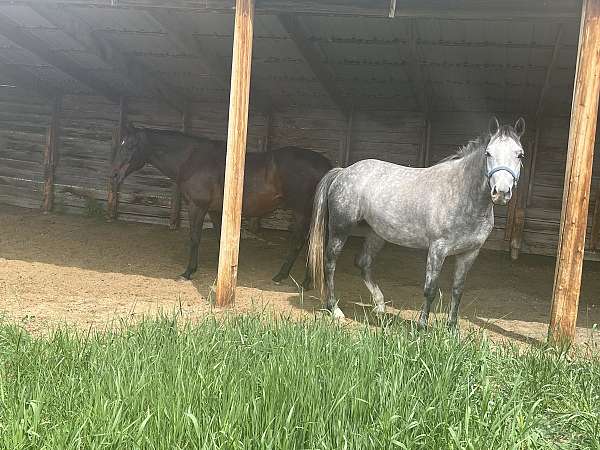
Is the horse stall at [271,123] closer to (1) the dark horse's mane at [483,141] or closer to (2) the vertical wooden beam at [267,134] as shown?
(2) the vertical wooden beam at [267,134]

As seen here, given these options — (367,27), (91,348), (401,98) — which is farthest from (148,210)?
(91,348)

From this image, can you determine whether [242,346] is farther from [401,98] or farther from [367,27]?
[401,98]

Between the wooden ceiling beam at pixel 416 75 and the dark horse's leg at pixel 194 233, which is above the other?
the wooden ceiling beam at pixel 416 75

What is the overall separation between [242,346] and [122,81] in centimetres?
838

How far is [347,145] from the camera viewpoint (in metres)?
11.1

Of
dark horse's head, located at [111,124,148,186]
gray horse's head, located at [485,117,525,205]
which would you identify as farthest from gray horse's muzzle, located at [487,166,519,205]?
dark horse's head, located at [111,124,148,186]

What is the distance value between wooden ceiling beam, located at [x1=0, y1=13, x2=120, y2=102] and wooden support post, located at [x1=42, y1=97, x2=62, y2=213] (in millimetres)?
1439

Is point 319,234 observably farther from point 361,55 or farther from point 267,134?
point 267,134

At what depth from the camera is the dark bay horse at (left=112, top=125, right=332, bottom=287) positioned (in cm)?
815

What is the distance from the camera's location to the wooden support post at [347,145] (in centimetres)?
1104

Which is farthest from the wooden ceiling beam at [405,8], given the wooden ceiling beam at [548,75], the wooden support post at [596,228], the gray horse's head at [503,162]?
the wooden support post at [596,228]

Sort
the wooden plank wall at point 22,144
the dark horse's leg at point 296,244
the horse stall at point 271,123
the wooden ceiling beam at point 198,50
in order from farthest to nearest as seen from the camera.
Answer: the wooden plank wall at point 22,144 → the dark horse's leg at point 296,244 → the wooden ceiling beam at point 198,50 → the horse stall at point 271,123

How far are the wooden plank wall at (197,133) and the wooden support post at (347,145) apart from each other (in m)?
0.06

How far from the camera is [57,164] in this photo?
40.1 ft
